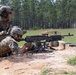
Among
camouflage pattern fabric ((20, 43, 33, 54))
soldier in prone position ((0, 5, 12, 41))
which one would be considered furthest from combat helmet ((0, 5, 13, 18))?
camouflage pattern fabric ((20, 43, 33, 54))

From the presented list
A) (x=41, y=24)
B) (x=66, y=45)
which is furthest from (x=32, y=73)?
(x=41, y=24)

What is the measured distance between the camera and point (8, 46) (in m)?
9.33

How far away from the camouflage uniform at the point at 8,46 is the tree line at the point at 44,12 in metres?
74.8

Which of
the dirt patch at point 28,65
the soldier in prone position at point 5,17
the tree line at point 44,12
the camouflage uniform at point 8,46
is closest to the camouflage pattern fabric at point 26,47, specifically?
the soldier in prone position at point 5,17

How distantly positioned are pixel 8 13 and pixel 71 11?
76.9 metres

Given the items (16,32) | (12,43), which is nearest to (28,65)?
(12,43)

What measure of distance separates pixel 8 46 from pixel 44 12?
8242 centimetres

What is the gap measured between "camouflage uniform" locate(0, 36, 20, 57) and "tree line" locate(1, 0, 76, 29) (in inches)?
2945

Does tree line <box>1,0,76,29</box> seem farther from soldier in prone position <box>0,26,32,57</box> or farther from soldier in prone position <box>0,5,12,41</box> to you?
soldier in prone position <box>0,26,32,57</box>

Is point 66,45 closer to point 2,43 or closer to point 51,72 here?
point 2,43

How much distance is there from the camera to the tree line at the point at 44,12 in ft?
284

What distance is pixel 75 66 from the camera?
7246 mm

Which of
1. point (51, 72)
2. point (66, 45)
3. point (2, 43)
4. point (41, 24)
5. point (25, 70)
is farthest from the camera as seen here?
point (41, 24)

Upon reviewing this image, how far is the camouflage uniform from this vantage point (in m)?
8.97
